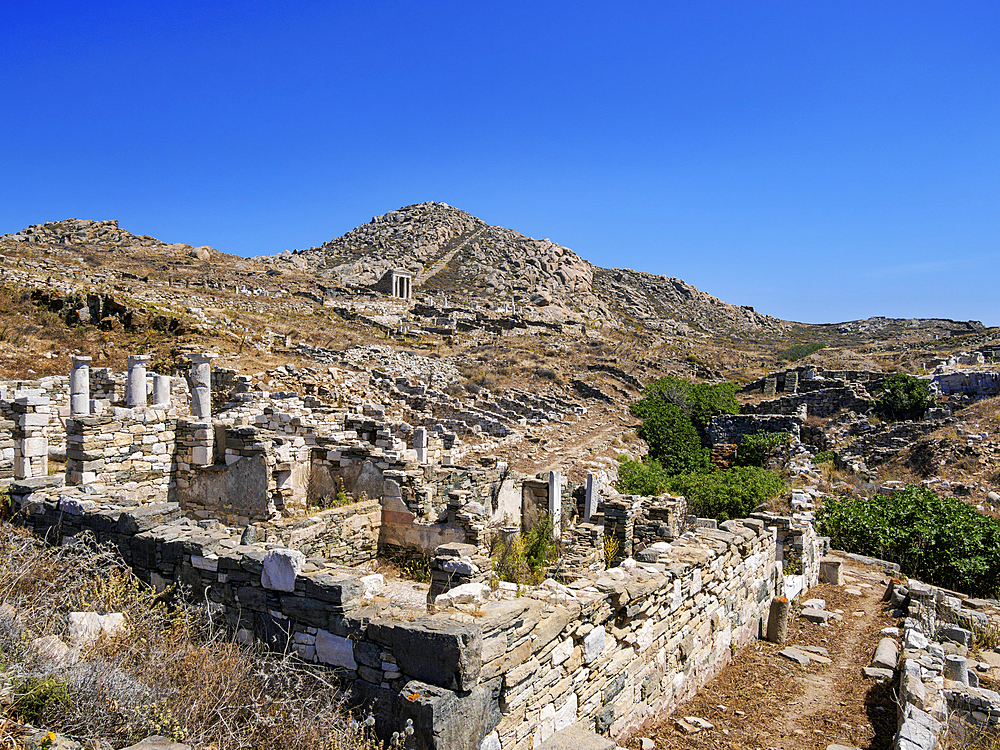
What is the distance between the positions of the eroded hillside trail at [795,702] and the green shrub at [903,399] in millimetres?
24202

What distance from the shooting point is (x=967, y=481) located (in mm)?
18969

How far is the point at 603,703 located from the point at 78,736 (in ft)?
11.3

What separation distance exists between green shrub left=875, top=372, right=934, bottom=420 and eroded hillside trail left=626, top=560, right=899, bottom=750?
24.2 meters

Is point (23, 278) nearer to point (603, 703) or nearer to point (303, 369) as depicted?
point (303, 369)

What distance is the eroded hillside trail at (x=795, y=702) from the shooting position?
5.06 metres

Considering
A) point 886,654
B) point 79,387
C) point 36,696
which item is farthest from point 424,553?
point 79,387

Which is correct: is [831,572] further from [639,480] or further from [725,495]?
[639,480]

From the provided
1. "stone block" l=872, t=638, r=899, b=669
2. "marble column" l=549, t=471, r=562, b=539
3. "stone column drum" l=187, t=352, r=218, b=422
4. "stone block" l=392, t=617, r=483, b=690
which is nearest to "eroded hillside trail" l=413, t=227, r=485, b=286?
"stone column drum" l=187, t=352, r=218, b=422

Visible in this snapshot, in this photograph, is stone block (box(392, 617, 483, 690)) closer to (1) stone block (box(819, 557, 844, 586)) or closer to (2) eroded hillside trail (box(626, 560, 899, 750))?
(2) eroded hillside trail (box(626, 560, 899, 750))

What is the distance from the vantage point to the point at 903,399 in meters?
28.1

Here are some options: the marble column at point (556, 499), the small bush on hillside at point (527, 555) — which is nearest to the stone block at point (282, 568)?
the small bush on hillside at point (527, 555)

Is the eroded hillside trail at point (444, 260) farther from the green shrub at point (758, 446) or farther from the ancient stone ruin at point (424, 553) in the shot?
the ancient stone ruin at point (424, 553)

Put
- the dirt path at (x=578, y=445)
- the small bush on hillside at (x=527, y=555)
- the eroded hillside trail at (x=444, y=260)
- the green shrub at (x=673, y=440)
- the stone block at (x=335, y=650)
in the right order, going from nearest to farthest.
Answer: the stone block at (x=335, y=650) → the small bush on hillside at (x=527, y=555) → the dirt path at (x=578, y=445) → the green shrub at (x=673, y=440) → the eroded hillside trail at (x=444, y=260)

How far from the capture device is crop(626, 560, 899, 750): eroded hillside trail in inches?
199
